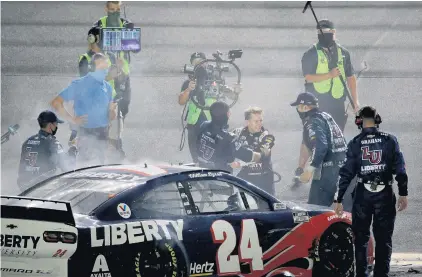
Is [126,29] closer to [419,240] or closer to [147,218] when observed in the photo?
[419,240]

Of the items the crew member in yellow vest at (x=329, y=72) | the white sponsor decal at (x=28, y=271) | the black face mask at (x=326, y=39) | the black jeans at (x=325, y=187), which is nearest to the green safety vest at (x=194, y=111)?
the crew member in yellow vest at (x=329, y=72)

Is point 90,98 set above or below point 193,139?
above

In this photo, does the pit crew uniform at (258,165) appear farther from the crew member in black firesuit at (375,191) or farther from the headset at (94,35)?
the headset at (94,35)

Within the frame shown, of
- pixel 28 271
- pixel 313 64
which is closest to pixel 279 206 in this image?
pixel 28 271

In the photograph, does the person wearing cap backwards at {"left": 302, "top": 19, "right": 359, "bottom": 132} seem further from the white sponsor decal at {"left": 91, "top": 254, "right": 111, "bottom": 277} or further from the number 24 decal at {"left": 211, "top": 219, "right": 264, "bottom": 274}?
the white sponsor decal at {"left": 91, "top": 254, "right": 111, "bottom": 277}

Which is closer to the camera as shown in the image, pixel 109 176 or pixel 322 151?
pixel 109 176

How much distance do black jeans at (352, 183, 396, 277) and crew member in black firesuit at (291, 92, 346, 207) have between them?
243 centimetres

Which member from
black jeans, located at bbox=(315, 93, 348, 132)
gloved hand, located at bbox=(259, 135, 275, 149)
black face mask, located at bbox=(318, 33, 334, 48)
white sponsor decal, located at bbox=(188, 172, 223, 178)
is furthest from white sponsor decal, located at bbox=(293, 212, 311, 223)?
black face mask, located at bbox=(318, 33, 334, 48)

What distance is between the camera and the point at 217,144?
14.1 meters

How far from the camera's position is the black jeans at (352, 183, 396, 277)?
11242 mm

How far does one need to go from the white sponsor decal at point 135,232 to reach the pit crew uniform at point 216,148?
13.1 ft

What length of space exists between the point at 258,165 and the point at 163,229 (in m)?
4.65

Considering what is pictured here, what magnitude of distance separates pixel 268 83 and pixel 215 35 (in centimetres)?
336

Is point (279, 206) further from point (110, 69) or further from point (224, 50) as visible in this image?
point (224, 50)
